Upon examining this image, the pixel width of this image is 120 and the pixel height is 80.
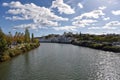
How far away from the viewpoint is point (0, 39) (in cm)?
4322

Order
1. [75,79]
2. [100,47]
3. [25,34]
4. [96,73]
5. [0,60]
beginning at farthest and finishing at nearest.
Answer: [25,34]
[100,47]
[0,60]
[96,73]
[75,79]

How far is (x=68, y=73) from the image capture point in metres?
28.4

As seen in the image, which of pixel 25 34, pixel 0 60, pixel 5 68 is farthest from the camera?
pixel 25 34

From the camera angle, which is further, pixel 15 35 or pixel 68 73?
pixel 15 35

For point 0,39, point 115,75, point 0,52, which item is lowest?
point 115,75

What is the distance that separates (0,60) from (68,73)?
58.4ft

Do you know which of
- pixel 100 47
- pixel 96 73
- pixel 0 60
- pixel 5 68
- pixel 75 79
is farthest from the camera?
pixel 100 47

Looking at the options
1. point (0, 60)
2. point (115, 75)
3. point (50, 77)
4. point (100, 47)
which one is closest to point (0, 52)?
point (0, 60)

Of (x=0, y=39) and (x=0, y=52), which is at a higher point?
(x=0, y=39)

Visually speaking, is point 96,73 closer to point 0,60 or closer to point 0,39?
point 0,60

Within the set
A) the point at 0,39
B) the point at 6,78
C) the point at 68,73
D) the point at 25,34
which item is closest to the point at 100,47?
the point at 25,34

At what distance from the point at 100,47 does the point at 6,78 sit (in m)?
57.5

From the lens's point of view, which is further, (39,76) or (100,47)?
(100,47)

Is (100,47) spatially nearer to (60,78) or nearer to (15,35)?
(15,35)
